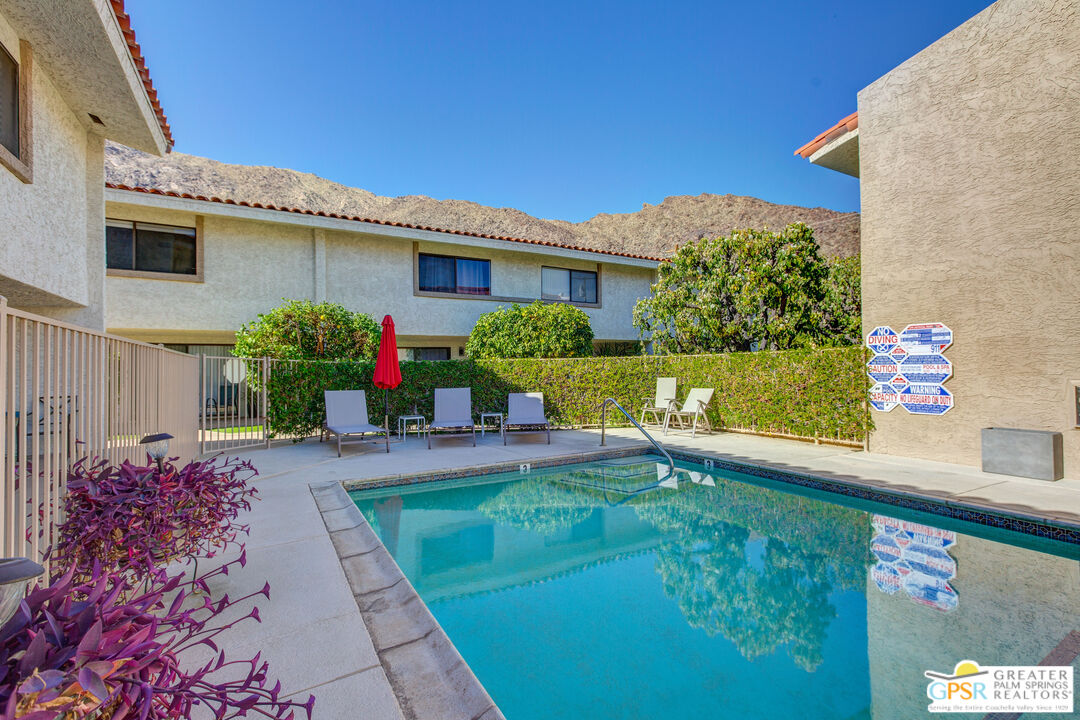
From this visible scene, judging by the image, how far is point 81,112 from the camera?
6.68 meters

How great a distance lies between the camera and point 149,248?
39.1ft

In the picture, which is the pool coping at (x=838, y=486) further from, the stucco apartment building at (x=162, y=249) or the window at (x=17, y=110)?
the window at (x=17, y=110)

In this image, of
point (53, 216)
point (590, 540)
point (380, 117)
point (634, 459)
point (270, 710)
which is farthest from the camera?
point (380, 117)

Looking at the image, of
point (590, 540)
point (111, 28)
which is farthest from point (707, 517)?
point (111, 28)

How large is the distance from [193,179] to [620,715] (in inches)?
2378

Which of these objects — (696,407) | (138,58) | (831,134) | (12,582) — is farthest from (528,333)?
(12,582)

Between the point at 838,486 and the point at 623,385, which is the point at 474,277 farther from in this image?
the point at 838,486

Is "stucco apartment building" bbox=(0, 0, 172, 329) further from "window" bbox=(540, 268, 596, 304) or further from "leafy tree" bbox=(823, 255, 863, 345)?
"leafy tree" bbox=(823, 255, 863, 345)

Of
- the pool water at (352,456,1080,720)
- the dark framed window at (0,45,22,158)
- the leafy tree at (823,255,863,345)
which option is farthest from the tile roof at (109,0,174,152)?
the leafy tree at (823,255,863,345)

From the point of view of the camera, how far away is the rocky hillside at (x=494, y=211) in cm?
4947

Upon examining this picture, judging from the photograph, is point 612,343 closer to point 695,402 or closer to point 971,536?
point 695,402

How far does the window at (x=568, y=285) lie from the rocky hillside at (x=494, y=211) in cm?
3319

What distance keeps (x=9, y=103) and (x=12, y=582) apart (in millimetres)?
6394

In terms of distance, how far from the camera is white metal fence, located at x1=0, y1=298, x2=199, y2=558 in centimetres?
221
